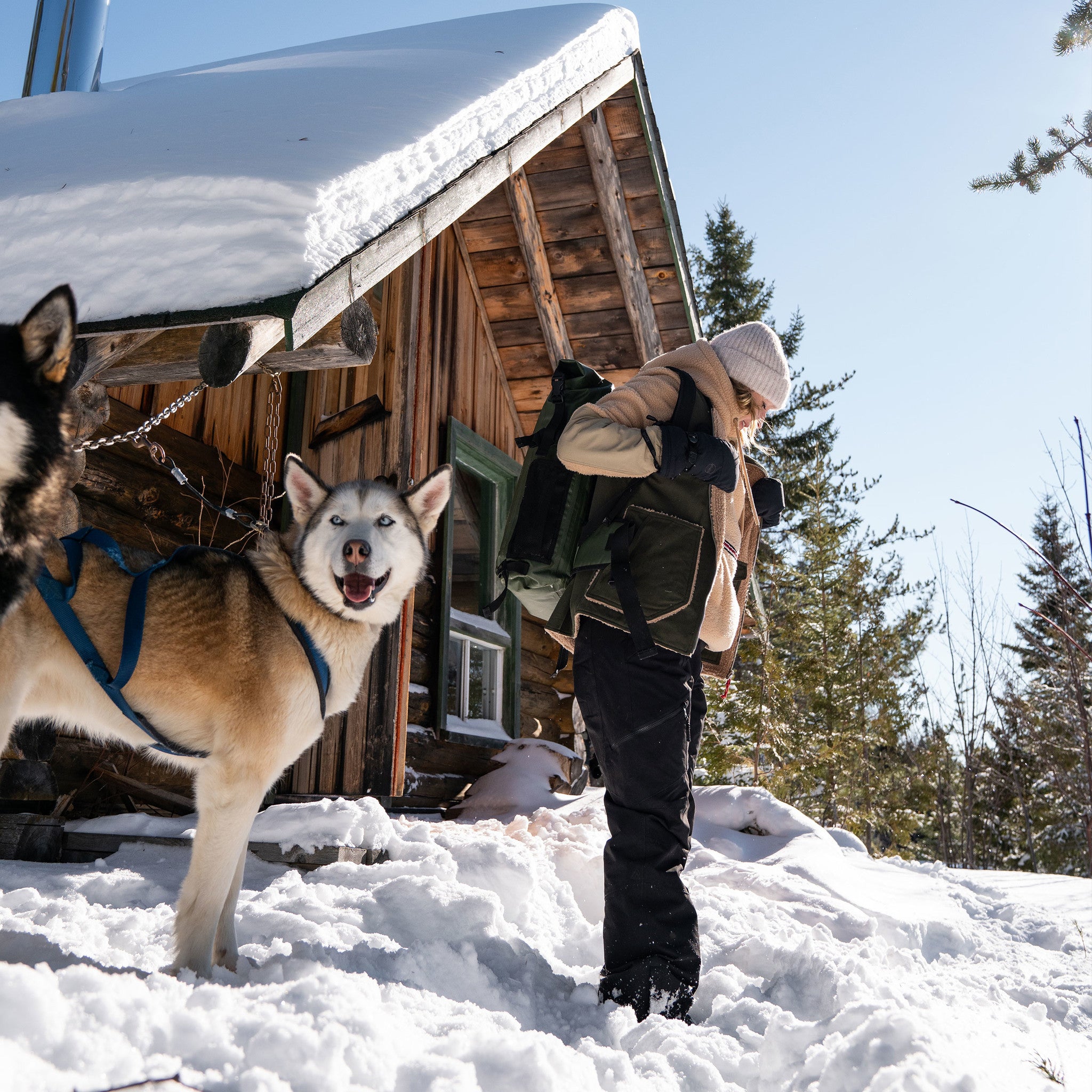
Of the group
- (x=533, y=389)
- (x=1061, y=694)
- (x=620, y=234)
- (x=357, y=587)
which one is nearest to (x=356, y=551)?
(x=357, y=587)

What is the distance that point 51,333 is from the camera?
6.37 ft

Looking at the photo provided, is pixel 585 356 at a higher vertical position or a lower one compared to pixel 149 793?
higher

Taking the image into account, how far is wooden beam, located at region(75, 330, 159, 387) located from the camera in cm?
231

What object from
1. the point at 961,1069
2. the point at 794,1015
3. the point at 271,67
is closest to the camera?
the point at 961,1069

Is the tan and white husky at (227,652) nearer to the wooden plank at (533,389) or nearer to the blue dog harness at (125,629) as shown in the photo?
the blue dog harness at (125,629)

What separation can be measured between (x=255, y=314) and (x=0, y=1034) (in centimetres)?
164

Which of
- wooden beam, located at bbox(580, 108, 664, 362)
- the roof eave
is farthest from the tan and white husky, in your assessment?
wooden beam, located at bbox(580, 108, 664, 362)

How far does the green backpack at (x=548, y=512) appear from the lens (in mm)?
2750

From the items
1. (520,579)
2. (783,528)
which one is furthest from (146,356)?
(783,528)

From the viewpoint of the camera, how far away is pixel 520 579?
9.34ft

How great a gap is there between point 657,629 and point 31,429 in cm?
181

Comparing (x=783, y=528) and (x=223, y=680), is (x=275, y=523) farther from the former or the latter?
(x=783, y=528)

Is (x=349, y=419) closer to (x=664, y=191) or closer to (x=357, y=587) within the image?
(x=357, y=587)

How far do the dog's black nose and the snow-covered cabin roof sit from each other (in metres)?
0.93
